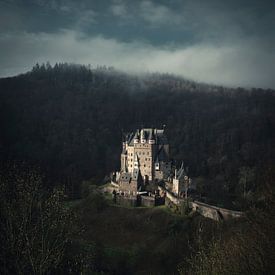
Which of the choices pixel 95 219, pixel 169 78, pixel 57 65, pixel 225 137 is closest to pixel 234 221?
pixel 95 219

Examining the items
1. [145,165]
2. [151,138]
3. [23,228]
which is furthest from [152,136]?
[23,228]

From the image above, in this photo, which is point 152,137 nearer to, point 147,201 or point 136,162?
point 136,162

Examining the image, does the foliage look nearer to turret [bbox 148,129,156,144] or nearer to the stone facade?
the stone facade

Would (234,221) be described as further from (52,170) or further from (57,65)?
(57,65)

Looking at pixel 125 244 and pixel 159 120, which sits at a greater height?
pixel 159 120

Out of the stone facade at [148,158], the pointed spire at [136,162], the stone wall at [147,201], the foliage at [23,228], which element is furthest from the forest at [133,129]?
the pointed spire at [136,162]

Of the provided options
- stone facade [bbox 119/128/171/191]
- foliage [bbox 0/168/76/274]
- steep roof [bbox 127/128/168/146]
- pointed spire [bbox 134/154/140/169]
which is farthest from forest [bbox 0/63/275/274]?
steep roof [bbox 127/128/168/146]
